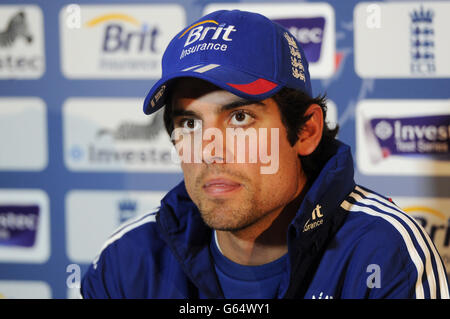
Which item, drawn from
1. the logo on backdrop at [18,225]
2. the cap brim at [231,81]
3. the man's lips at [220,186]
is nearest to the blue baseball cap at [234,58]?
the cap brim at [231,81]

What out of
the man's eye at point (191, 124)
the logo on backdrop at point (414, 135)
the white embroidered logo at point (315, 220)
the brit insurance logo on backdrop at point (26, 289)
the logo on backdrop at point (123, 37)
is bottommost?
the brit insurance logo on backdrop at point (26, 289)

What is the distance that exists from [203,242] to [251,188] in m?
0.22

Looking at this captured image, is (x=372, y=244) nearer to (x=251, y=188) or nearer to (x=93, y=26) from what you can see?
(x=251, y=188)

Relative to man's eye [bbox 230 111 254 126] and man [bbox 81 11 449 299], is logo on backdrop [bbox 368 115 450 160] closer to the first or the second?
man [bbox 81 11 449 299]

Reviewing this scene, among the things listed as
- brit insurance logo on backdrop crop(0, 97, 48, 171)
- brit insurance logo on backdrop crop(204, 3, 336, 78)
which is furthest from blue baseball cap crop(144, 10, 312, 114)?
brit insurance logo on backdrop crop(0, 97, 48, 171)

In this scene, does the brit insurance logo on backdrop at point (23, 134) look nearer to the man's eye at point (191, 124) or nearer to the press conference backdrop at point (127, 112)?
the press conference backdrop at point (127, 112)

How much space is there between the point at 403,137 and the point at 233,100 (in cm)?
82

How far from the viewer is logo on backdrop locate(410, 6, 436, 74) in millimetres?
1458

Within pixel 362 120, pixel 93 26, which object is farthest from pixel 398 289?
pixel 93 26

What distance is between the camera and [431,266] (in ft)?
2.89

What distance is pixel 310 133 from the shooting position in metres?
1.04

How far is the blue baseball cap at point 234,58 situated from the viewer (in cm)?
86

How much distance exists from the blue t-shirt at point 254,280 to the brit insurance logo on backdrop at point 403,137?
2.18ft

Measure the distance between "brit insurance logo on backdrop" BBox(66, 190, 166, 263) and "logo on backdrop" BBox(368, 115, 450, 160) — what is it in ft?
2.47
